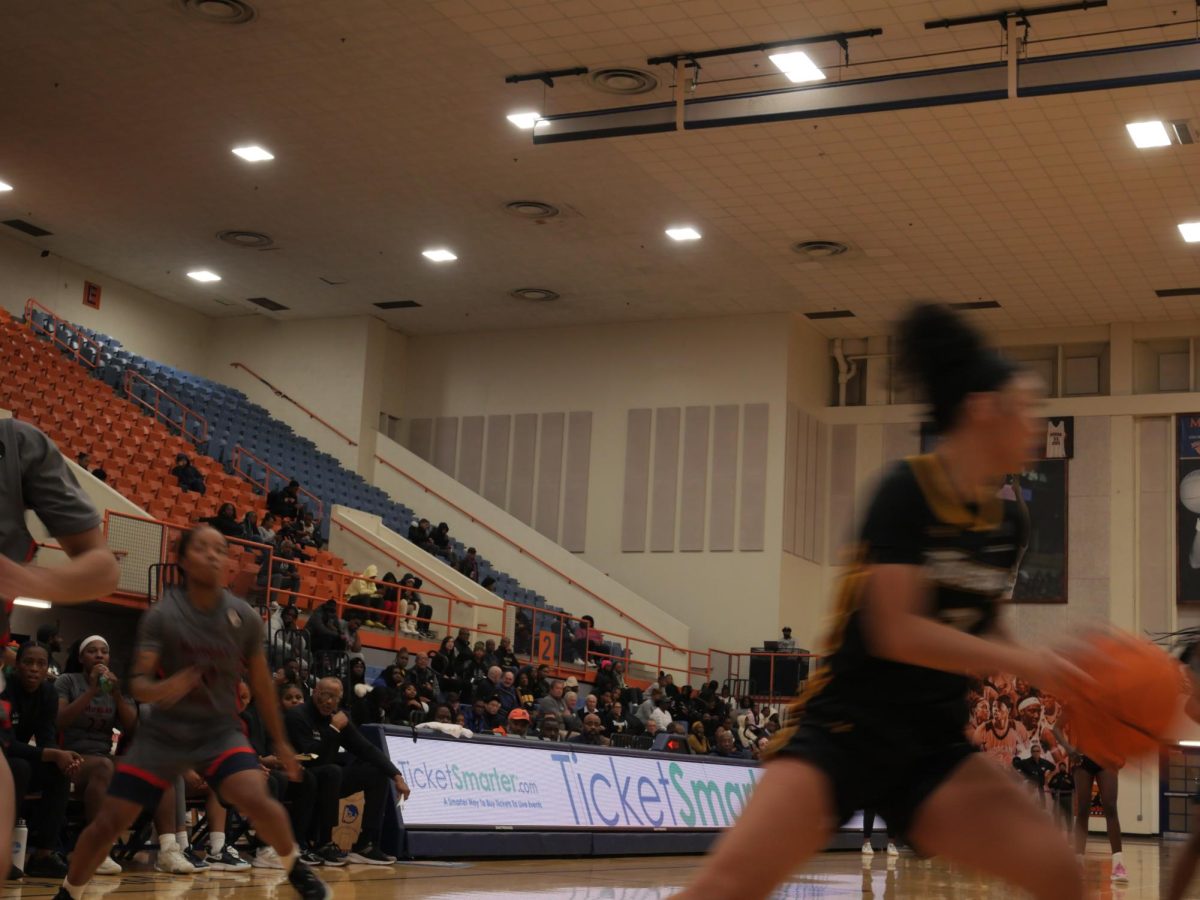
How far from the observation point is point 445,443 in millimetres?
33344

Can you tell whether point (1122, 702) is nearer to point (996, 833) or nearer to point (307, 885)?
point (996, 833)

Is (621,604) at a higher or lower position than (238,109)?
Answer: lower

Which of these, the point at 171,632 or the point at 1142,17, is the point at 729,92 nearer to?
the point at 1142,17

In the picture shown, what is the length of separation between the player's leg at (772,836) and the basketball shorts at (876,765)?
4 centimetres

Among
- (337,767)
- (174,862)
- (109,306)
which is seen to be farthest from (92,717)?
(109,306)

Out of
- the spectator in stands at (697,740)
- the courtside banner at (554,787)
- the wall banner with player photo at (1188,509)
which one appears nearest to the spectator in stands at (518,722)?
the courtside banner at (554,787)

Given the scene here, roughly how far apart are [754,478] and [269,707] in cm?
2447

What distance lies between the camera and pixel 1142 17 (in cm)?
1708

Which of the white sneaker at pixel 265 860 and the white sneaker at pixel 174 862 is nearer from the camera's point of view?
the white sneaker at pixel 174 862

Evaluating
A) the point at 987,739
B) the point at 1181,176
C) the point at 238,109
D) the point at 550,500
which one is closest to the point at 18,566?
the point at 238,109

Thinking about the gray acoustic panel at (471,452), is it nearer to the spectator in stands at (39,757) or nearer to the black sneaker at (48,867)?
the spectator in stands at (39,757)

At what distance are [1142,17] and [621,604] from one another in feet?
52.7

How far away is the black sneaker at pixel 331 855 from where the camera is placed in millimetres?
11227

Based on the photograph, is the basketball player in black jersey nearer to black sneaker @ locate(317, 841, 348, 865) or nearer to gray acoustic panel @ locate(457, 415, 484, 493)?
black sneaker @ locate(317, 841, 348, 865)
